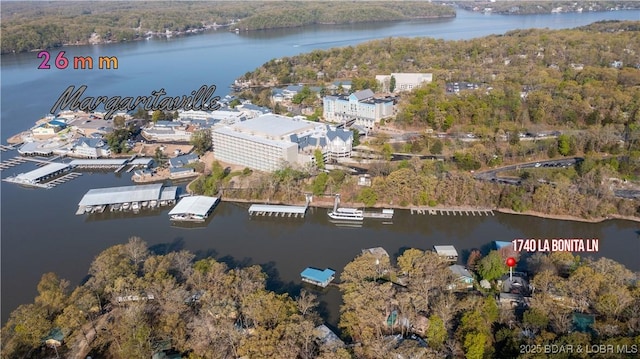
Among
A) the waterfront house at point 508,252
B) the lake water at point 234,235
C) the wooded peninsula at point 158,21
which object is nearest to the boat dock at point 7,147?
the lake water at point 234,235

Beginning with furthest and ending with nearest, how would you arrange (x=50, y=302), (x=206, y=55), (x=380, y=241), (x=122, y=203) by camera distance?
(x=206, y=55) → (x=122, y=203) → (x=380, y=241) → (x=50, y=302)

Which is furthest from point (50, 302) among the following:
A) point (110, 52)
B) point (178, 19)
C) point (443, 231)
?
point (178, 19)

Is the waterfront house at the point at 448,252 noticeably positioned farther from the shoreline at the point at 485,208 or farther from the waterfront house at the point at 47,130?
the waterfront house at the point at 47,130

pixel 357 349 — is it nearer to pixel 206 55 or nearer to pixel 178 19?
pixel 206 55

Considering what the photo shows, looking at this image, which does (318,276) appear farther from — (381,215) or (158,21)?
(158,21)

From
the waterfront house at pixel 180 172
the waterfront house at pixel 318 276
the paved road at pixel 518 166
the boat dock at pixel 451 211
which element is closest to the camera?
the waterfront house at pixel 318 276

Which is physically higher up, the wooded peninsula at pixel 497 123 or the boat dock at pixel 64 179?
the wooded peninsula at pixel 497 123

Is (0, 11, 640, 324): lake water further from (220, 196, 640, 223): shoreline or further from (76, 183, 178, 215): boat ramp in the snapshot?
(76, 183, 178, 215): boat ramp
